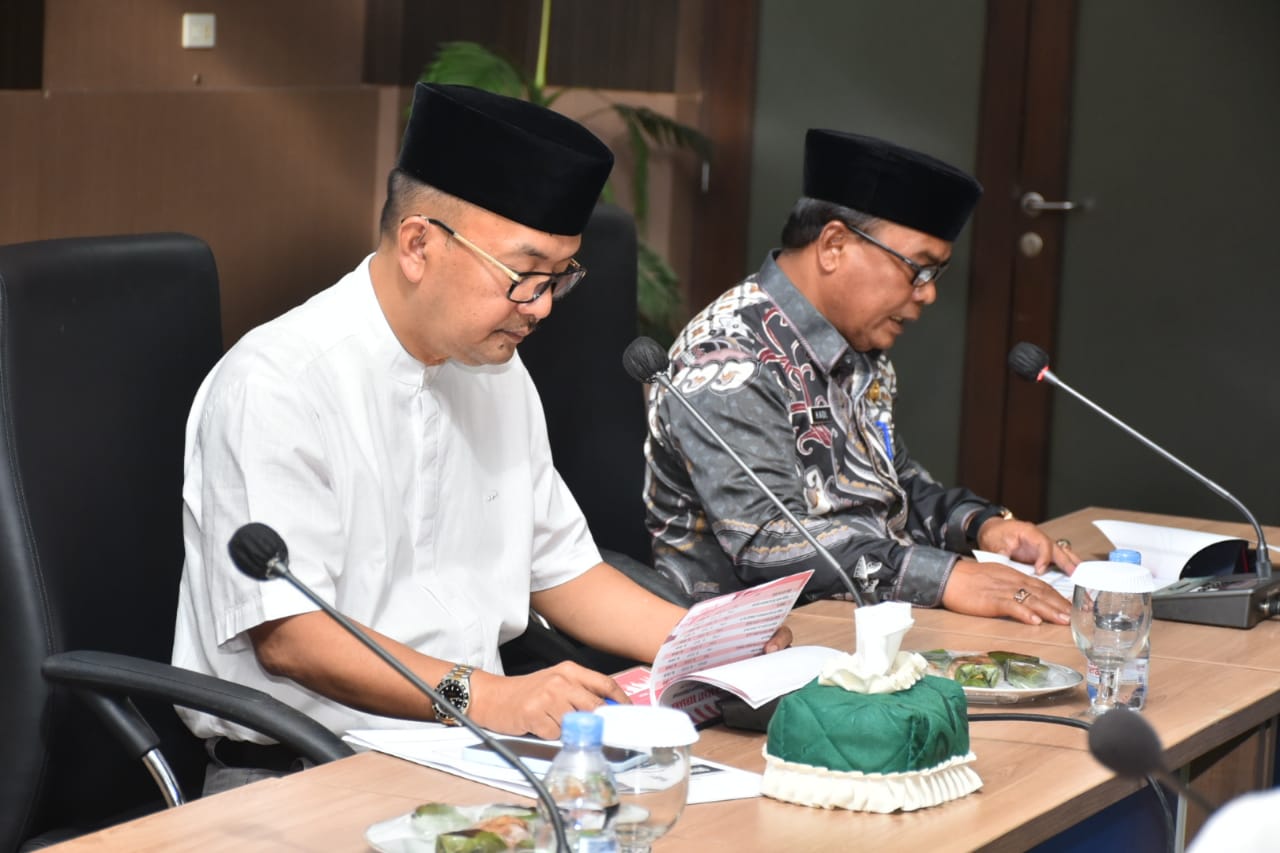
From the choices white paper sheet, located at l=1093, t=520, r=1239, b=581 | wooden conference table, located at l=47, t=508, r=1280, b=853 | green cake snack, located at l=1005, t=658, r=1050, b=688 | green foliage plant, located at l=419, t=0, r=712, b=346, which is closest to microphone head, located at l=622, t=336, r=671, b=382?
wooden conference table, located at l=47, t=508, r=1280, b=853

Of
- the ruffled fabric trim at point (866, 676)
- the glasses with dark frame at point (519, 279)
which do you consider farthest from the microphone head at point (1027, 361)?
the ruffled fabric trim at point (866, 676)

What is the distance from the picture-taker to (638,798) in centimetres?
121

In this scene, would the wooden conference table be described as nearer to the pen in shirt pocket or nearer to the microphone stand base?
the microphone stand base

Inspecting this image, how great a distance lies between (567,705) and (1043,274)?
323 cm

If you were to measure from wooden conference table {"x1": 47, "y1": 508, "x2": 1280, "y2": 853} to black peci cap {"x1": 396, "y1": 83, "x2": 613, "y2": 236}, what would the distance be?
0.59 metres

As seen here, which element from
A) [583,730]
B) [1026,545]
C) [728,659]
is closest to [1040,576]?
[1026,545]

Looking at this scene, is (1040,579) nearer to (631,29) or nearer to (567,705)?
(567,705)

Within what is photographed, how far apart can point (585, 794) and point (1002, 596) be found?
1.05 meters

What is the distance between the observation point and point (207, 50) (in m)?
4.41

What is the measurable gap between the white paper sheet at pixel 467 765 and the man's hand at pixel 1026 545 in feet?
3.33

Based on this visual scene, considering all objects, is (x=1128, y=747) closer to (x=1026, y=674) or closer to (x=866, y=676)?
(x=866, y=676)

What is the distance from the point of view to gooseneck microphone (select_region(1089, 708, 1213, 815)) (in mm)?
823

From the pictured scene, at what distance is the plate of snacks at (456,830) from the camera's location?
3.86 ft

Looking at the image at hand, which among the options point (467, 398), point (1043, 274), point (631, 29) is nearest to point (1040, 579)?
point (467, 398)
